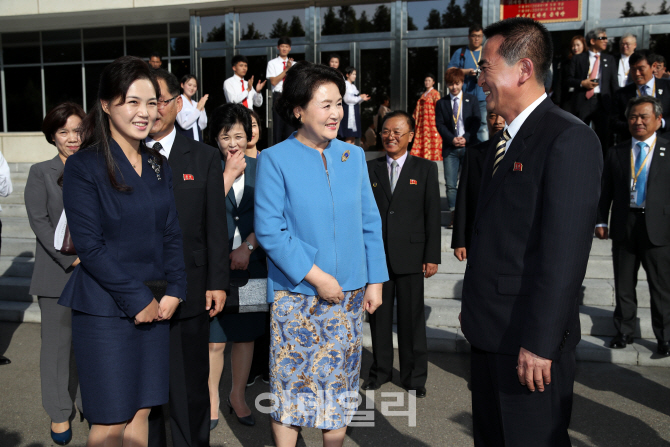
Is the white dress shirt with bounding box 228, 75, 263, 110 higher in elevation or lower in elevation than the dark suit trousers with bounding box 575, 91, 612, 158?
higher

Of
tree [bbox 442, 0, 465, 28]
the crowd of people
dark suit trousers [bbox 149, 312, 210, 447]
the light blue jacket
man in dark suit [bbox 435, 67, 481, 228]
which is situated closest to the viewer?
the crowd of people

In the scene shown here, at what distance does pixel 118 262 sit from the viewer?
2361 millimetres

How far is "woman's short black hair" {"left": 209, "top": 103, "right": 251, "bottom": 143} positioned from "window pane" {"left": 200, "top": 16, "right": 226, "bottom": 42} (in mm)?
11581

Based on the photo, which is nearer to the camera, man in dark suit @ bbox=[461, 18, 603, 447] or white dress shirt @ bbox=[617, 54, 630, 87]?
man in dark suit @ bbox=[461, 18, 603, 447]

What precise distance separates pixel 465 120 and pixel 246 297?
5.55 meters

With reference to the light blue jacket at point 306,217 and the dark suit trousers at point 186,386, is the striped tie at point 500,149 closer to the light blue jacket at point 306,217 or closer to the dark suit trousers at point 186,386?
the light blue jacket at point 306,217

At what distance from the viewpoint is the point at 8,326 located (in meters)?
6.35

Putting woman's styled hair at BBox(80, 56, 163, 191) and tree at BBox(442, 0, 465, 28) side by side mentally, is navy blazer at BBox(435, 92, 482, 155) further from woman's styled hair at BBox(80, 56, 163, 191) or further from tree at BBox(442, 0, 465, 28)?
woman's styled hair at BBox(80, 56, 163, 191)

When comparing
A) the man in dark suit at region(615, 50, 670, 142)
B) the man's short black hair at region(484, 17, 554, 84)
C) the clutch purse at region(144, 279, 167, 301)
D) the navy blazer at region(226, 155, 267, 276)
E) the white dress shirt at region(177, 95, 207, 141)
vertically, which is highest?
the man in dark suit at region(615, 50, 670, 142)

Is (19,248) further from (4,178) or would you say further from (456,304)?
(456,304)

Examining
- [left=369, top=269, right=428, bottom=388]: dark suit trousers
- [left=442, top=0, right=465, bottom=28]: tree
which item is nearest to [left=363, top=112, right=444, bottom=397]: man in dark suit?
[left=369, top=269, right=428, bottom=388]: dark suit trousers

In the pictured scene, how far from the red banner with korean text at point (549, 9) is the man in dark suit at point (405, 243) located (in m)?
9.15

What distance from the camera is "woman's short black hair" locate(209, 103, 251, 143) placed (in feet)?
12.8

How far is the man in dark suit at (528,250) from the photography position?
1933 mm
